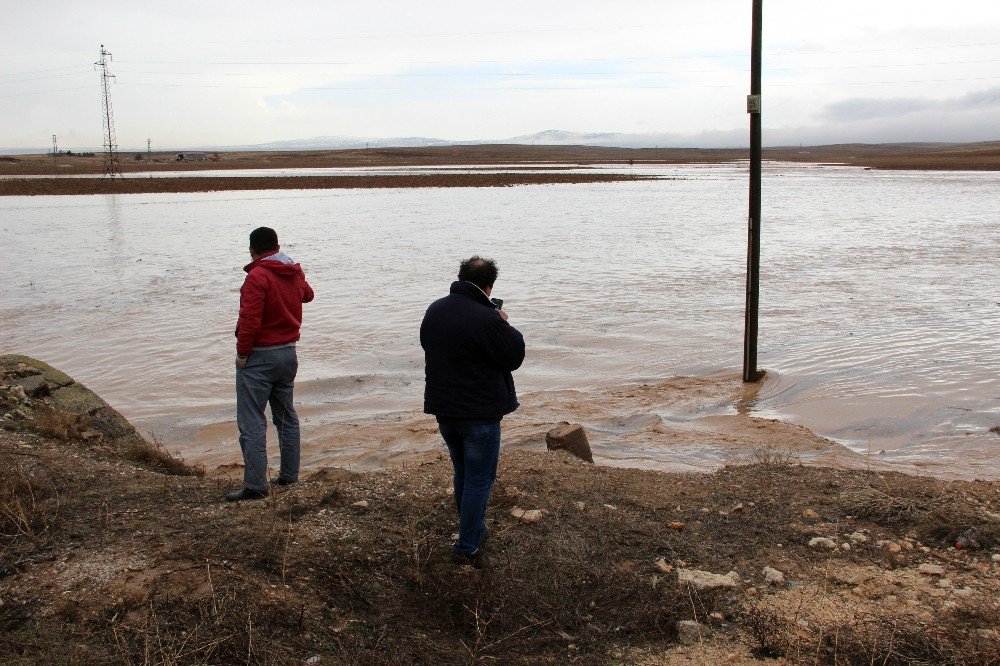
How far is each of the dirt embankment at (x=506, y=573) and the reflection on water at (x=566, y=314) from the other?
118 inches

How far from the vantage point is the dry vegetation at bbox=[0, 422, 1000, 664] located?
400cm

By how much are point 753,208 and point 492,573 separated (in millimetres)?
7246

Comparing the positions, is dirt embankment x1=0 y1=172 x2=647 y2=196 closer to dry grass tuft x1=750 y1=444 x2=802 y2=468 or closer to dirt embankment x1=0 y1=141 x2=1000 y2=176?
dirt embankment x1=0 y1=141 x2=1000 y2=176

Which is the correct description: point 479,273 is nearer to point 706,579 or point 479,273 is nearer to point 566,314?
point 706,579

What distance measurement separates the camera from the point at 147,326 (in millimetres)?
14508

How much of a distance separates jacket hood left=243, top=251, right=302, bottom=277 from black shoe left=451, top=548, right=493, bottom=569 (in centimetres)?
223

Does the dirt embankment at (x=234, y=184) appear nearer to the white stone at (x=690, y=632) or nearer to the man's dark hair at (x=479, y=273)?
the man's dark hair at (x=479, y=273)

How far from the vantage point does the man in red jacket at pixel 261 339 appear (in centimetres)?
559

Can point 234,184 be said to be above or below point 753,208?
above

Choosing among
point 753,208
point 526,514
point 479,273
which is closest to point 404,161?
point 753,208

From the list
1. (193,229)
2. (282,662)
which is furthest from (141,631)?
(193,229)

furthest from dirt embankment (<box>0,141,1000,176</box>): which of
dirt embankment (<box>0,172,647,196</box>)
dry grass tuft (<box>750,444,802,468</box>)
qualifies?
dry grass tuft (<box>750,444,802,468</box>)

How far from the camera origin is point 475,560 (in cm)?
480

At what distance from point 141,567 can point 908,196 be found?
49.1m
